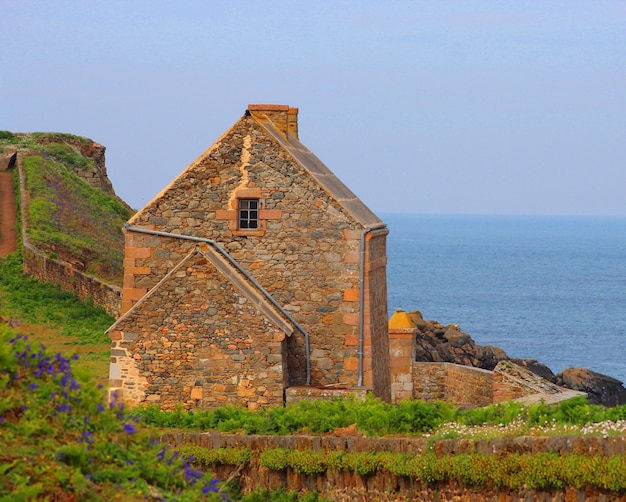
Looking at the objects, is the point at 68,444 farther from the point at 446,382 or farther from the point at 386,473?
the point at 446,382

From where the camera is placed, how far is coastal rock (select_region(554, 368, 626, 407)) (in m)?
44.4

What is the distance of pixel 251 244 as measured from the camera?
23.3 metres

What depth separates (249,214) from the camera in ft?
76.6

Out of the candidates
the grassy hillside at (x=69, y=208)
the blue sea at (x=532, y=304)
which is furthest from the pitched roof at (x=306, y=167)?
the blue sea at (x=532, y=304)

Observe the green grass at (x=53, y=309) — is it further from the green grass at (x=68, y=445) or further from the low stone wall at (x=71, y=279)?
the green grass at (x=68, y=445)

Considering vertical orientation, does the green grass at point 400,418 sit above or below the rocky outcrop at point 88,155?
below

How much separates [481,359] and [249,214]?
80.8 ft

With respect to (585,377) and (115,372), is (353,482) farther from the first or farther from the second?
(585,377)

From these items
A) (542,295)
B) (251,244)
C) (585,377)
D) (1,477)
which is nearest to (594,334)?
(542,295)

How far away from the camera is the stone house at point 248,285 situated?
2142 cm

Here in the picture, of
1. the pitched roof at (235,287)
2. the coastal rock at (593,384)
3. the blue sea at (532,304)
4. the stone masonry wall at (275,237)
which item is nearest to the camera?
the pitched roof at (235,287)

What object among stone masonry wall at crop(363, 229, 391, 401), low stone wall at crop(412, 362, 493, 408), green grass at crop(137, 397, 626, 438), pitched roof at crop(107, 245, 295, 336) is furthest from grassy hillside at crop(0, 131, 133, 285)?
green grass at crop(137, 397, 626, 438)

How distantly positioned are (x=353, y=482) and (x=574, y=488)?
11.0 ft

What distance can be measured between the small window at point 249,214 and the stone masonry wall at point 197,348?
76.5 inches
